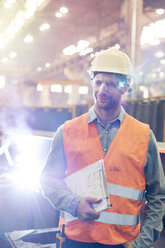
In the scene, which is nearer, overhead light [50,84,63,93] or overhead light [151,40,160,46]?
overhead light [151,40,160,46]

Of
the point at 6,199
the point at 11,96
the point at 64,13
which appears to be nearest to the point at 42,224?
the point at 6,199

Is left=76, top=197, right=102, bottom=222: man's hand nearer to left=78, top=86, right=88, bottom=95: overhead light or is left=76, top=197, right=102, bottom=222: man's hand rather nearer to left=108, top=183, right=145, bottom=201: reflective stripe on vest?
left=108, top=183, right=145, bottom=201: reflective stripe on vest

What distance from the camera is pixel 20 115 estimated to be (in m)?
16.1

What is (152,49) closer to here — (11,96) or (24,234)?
(11,96)

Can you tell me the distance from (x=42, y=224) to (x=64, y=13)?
1707 centimetres

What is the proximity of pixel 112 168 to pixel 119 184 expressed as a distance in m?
0.11

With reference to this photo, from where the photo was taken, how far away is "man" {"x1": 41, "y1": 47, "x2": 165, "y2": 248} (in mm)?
1982

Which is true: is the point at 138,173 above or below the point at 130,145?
below

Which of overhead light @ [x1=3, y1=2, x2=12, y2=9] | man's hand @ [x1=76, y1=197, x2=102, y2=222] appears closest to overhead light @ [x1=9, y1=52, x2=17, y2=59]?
overhead light @ [x1=3, y1=2, x2=12, y2=9]

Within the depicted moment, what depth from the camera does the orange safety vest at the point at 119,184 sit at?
1.99 meters

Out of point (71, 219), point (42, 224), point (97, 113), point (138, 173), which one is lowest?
point (42, 224)

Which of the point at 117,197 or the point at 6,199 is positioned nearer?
the point at 117,197

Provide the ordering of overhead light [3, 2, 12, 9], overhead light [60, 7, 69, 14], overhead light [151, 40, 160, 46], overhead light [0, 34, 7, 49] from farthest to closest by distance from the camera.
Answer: overhead light [0, 34, 7, 49] → overhead light [151, 40, 160, 46] → overhead light [3, 2, 12, 9] → overhead light [60, 7, 69, 14]

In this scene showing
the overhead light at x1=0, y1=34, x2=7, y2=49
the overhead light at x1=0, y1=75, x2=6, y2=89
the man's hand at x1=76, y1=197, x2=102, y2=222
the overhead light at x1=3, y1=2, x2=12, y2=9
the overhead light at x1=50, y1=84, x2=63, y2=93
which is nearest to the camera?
the man's hand at x1=76, y1=197, x2=102, y2=222
